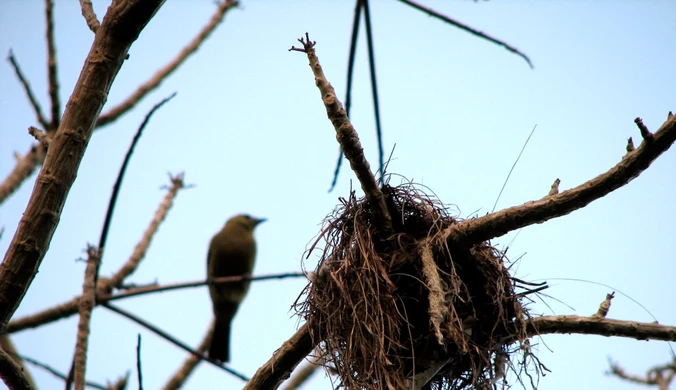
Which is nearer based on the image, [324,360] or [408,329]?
[408,329]

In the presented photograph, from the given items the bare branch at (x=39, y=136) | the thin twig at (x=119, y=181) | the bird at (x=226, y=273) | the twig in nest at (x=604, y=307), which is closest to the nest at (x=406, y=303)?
the twig in nest at (x=604, y=307)

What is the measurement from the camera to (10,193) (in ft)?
16.2

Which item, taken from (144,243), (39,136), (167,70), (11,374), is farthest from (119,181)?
(167,70)

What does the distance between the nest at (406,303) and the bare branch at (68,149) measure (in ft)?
3.87

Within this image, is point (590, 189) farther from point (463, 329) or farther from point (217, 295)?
point (217, 295)

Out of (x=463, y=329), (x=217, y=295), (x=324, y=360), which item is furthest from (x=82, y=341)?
(x=217, y=295)

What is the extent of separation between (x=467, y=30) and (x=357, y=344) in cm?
142

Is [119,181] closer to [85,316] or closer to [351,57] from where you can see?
[85,316]

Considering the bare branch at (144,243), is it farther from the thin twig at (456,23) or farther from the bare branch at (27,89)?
the thin twig at (456,23)

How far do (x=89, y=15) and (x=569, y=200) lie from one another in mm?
1934

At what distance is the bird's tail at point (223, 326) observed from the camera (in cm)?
808

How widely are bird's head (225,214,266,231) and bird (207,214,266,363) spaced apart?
23 cm

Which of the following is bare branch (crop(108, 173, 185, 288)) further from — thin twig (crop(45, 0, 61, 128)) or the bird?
the bird

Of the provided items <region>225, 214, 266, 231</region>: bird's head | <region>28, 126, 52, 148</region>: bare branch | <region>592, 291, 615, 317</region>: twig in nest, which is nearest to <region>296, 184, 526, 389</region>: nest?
<region>592, 291, 615, 317</region>: twig in nest
